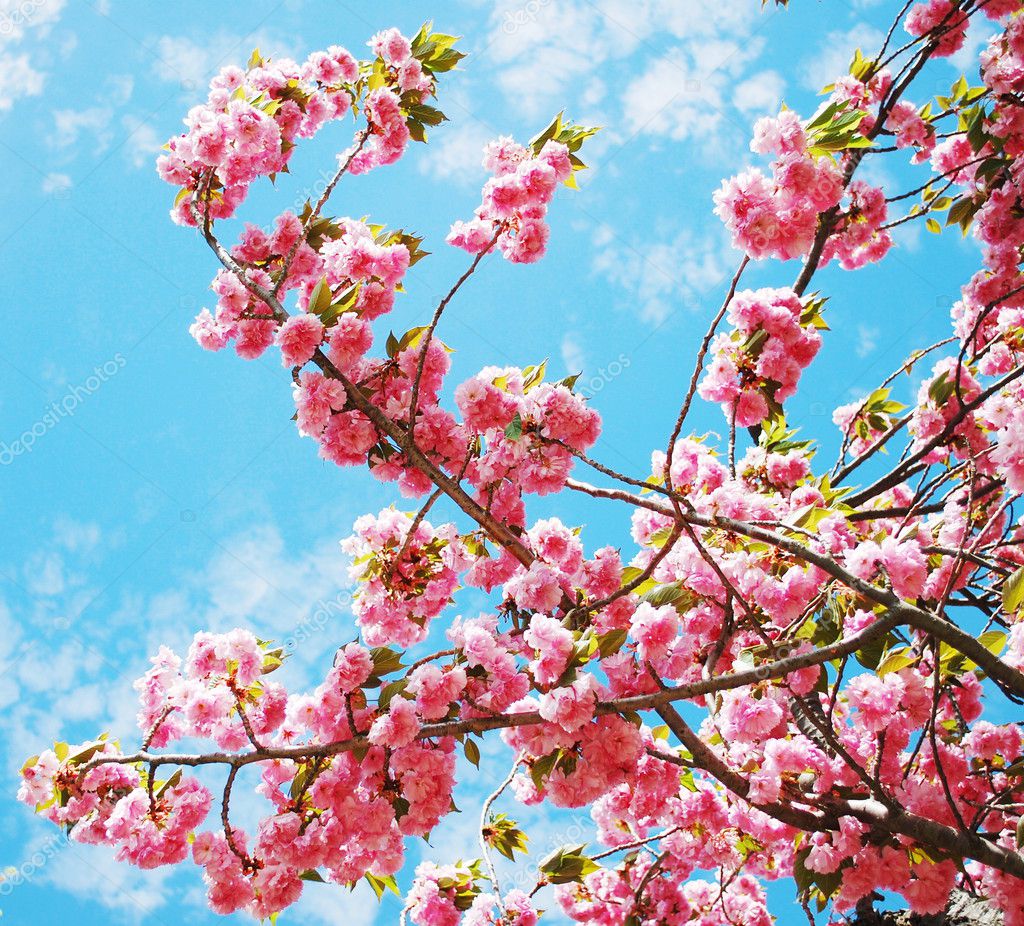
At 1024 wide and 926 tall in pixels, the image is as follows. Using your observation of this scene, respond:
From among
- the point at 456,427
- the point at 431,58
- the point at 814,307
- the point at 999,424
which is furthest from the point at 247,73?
the point at 999,424

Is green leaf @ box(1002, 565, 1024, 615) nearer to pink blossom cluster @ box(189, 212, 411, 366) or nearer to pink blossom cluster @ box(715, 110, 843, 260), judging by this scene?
pink blossom cluster @ box(715, 110, 843, 260)

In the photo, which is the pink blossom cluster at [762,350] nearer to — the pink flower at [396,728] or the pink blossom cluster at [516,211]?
the pink blossom cluster at [516,211]

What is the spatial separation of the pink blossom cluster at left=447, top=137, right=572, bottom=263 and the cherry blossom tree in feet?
0.04

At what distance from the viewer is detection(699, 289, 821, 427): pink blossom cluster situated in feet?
11.8

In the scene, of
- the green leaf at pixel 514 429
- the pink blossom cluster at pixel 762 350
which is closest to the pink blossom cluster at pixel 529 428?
the green leaf at pixel 514 429

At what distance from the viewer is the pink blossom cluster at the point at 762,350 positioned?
359 cm

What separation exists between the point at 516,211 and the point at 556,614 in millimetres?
1657

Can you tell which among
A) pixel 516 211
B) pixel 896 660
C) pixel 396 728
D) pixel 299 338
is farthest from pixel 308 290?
pixel 896 660

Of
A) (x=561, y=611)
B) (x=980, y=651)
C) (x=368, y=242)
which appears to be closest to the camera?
(x=980, y=651)

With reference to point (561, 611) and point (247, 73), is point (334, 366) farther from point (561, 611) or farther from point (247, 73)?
point (247, 73)

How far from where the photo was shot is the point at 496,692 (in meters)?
3.06

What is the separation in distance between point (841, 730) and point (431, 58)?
387 centimetres

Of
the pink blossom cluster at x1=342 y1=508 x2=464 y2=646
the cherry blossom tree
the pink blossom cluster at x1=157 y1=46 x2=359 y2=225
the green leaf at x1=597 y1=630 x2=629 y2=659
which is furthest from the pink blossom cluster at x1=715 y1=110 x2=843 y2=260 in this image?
the pink blossom cluster at x1=157 y1=46 x2=359 y2=225

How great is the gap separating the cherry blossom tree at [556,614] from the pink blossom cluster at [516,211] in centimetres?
1
